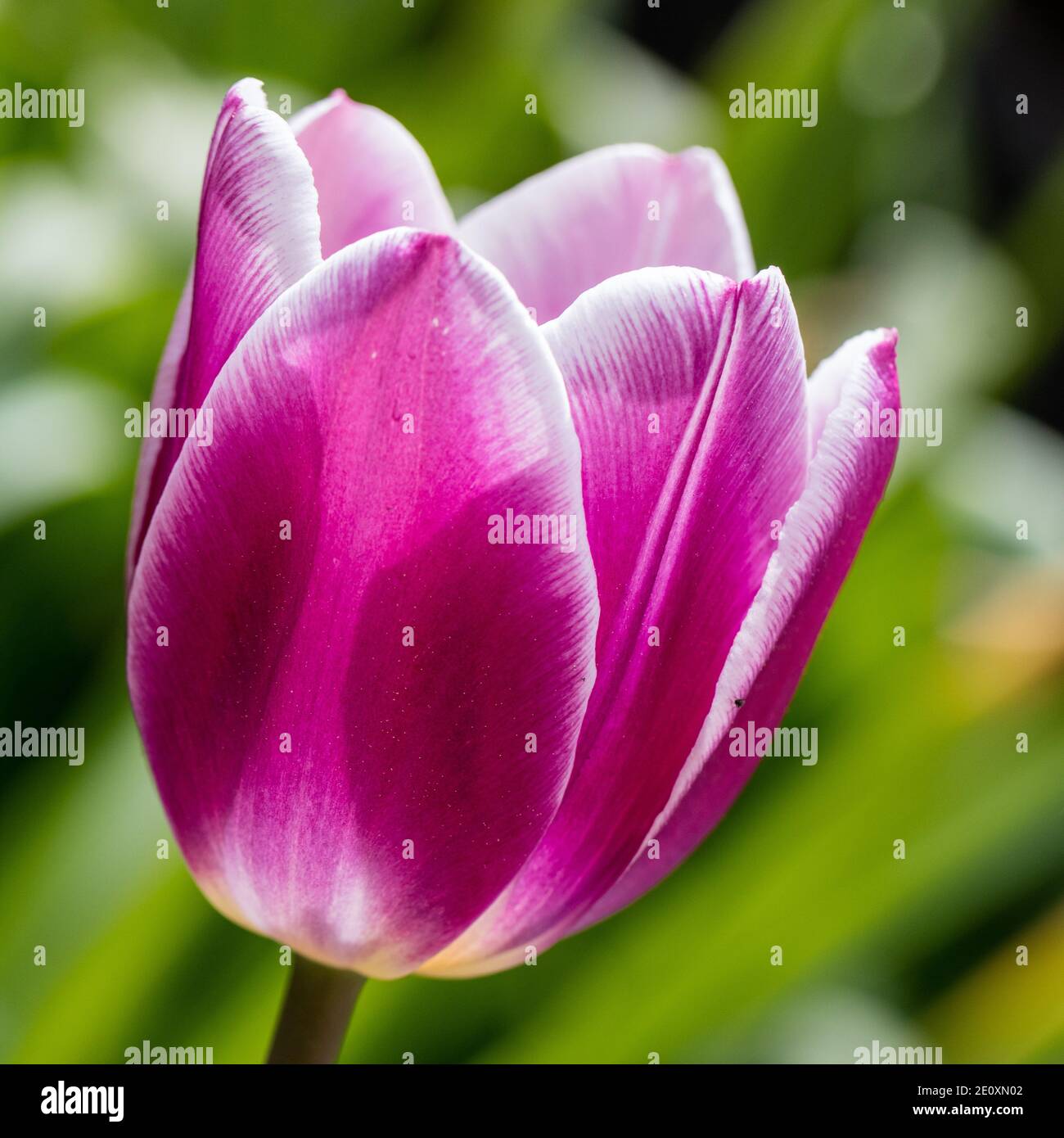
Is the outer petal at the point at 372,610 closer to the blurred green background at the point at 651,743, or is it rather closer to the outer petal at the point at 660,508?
the outer petal at the point at 660,508

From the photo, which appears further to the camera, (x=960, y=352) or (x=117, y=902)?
(x=960, y=352)

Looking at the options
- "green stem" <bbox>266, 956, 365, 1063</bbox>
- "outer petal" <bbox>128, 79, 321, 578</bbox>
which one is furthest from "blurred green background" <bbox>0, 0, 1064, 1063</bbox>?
"outer petal" <bbox>128, 79, 321, 578</bbox>

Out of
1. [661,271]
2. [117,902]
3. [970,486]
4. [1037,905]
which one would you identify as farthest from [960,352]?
[661,271]

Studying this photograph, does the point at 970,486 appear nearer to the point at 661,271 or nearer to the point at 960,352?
the point at 960,352

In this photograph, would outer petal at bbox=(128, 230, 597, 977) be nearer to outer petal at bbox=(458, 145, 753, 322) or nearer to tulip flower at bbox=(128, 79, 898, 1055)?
tulip flower at bbox=(128, 79, 898, 1055)

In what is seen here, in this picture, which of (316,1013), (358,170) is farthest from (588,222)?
(316,1013)

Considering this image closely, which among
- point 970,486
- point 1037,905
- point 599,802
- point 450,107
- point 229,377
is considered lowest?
point 1037,905
